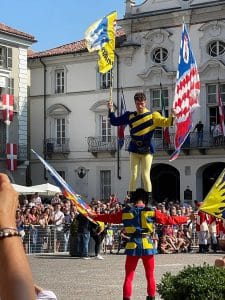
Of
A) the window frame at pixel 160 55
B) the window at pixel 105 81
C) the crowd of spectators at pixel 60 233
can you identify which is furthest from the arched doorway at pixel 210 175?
the crowd of spectators at pixel 60 233

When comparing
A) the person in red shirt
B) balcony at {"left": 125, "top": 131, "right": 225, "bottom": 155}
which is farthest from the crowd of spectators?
balcony at {"left": 125, "top": 131, "right": 225, "bottom": 155}

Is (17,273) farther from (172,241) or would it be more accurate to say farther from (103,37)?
(172,241)

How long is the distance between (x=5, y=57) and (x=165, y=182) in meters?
12.1

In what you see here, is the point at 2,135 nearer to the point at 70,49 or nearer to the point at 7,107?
the point at 7,107

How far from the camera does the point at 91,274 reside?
49.9 feet

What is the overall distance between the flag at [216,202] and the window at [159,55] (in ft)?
107

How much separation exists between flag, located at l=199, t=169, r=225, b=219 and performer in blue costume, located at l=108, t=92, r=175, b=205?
1861 mm

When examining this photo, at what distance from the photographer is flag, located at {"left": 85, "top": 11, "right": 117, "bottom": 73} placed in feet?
40.7

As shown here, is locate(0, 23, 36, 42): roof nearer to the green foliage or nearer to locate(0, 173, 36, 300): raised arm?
the green foliage

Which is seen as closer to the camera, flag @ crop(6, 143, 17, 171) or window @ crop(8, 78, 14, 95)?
flag @ crop(6, 143, 17, 171)

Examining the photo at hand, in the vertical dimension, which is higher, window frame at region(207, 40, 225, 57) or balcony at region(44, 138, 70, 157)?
window frame at region(207, 40, 225, 57)

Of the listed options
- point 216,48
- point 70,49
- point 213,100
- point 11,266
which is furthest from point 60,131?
point 11,266

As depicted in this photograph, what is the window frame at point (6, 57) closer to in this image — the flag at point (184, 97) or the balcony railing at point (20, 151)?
the balcony railing at point (20, 151)

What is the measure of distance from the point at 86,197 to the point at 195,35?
39.6ft
